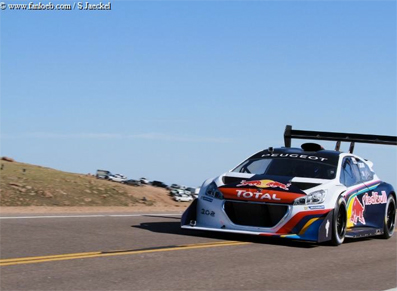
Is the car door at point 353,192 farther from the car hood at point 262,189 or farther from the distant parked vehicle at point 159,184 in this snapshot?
the distant parked vehicle at point 159,184

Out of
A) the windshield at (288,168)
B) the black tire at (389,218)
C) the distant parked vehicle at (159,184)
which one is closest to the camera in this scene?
the windshield at (288,168)

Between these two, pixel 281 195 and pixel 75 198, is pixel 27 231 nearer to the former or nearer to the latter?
pixel 281 195

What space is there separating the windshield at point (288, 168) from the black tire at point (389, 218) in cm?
194

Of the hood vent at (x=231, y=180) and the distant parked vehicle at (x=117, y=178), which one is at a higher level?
the distant parked vehicle at (x=117, y=178)

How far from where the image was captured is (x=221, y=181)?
11.4 m

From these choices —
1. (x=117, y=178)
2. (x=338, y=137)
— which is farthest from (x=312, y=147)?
(x=117, y=178)

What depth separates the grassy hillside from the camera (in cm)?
1981

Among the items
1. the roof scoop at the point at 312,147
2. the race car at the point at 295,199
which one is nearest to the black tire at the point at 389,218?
the race car at the point at 295,199

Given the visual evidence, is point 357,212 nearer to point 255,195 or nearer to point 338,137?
point 255,195

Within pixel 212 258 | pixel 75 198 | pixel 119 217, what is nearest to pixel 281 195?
pixel 212 258

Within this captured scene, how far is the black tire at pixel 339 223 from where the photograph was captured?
1091cm

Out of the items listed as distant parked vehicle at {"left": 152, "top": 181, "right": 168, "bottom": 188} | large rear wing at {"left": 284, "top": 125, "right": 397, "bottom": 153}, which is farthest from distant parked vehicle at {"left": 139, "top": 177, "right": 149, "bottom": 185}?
large rear wing at {"left": 284, "top": 125, "right": 397, "bottom": 153}

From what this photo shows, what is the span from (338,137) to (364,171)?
186cm

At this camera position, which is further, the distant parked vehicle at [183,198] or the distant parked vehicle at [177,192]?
the distant parked vehicle at [177,192]
